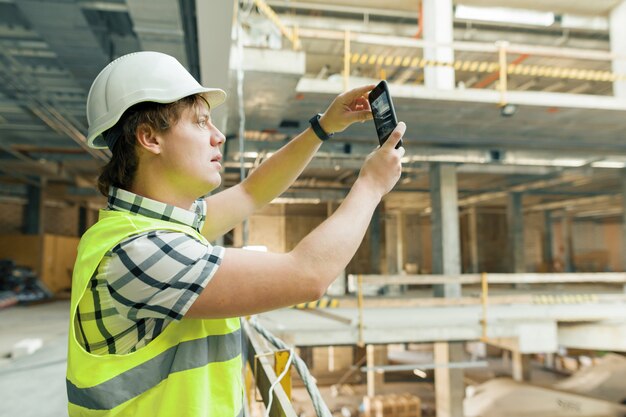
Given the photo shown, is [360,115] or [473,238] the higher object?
[473,238]

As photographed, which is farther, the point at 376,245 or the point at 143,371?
the point at 376,245

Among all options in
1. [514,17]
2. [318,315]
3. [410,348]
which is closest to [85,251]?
[318,315]

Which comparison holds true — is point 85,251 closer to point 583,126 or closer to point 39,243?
point 583,126

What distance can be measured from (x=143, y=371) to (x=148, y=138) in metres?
0.63

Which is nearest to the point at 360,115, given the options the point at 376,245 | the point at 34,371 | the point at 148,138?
the point at 148,138

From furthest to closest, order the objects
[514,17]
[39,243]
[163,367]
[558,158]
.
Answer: [39,243] → [558,158] → [514,17] → [163,367]

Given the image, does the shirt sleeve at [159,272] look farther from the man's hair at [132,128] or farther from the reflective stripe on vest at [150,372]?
the man's hair at [132,128]

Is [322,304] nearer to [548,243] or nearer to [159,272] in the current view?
[159,272]

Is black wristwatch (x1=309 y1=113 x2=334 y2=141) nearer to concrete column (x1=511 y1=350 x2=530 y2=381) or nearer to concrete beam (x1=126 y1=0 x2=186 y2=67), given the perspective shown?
concrete beam (x1=126 y1=0 x2=186 y2=67)

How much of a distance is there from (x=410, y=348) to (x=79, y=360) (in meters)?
25.0

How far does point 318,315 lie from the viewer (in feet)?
34.6

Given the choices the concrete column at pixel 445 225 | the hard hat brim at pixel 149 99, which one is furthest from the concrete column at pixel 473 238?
the hard hat brim at pixel 149 99

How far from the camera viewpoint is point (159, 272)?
1.07 meters

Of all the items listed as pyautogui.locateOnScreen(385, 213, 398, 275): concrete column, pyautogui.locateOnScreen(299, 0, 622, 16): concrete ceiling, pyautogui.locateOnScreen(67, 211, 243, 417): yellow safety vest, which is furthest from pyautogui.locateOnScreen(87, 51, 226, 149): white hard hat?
pyautogui.locateOnScreen(385, 213, 398, 275): concrete column
